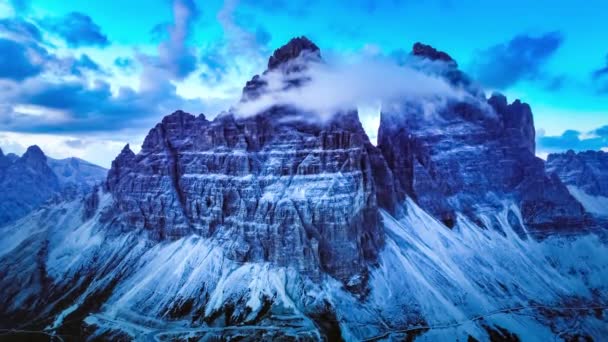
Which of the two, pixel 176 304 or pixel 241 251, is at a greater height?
pixel 241 251

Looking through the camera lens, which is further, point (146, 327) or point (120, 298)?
point (120, 298)

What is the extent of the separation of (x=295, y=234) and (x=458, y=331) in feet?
225

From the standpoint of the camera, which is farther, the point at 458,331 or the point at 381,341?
the point at 458,331

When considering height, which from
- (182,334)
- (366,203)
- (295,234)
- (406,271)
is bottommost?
(182,334)

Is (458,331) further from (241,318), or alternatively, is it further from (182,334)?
(182,334)

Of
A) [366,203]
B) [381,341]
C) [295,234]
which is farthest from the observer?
[366,203]

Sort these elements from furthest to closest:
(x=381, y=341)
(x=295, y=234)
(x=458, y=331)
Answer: (x=295, y=234)
(x=458, y=331)
(x=381, y=341)

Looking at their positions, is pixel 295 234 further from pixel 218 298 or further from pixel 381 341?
pixel 381 341

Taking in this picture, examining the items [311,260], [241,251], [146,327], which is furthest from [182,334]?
[311,260]

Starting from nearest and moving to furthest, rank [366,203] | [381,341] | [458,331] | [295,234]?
1. [381,341]
2. [458,331]
3. [295,234]
4. [366,203]

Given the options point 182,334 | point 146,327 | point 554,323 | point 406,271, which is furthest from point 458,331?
point 146,327

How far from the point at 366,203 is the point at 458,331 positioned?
196ft

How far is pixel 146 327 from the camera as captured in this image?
6732 inches

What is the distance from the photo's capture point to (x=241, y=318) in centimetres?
16975
